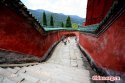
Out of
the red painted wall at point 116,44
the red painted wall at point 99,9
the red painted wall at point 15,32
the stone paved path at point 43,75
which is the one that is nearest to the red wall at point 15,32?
the red painted wall at point 15,32

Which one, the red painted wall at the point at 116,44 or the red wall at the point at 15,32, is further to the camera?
the red wall at the point at 15,32

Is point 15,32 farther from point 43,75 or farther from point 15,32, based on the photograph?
point 43,75

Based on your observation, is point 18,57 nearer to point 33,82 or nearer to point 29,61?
point 29,61

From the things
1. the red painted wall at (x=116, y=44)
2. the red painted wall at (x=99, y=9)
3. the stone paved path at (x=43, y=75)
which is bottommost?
the stone paved path at (x=43, y=75)

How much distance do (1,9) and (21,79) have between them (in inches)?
105

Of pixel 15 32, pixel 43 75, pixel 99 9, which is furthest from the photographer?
pixel 99 9

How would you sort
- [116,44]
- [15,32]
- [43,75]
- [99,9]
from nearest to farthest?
[116,44] → [43,75] → [15,32] → [99,9]

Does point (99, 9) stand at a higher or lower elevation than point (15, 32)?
higher

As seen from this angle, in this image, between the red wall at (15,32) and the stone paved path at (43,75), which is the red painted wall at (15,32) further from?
the stone paved path at (43,75)

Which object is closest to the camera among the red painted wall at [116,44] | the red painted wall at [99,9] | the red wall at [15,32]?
the red painted wall at [116,44]

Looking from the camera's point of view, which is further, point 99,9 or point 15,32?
point 99,9

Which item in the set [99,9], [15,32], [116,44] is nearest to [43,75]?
[15,32]

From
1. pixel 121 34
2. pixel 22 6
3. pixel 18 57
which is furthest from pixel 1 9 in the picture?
pixel 121 34

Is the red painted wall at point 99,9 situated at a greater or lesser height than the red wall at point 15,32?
greater
